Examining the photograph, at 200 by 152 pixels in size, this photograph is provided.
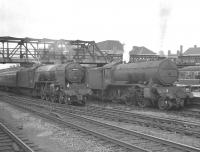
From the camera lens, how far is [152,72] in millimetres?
17594

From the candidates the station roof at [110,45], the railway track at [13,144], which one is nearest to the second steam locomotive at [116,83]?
the railway track at [13,144]

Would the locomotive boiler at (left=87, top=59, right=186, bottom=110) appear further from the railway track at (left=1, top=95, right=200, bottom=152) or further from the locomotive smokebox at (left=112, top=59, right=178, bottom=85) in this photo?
the railway track at (left=1, top=95, right=200, bottom=152)

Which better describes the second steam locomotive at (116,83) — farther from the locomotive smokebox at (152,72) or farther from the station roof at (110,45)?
the station roof at (110,45)

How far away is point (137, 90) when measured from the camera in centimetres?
1847

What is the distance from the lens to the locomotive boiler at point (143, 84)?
54.5 feet

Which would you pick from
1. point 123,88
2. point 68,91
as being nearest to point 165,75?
point 123,88

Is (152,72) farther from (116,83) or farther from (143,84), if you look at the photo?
(116,83)

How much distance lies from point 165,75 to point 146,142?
9682mm

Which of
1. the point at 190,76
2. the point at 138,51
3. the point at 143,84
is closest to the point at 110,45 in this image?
the point at 138,51

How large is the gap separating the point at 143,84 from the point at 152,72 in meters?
1.11

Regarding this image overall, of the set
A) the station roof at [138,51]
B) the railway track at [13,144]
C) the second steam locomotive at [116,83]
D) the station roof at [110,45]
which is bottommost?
the railway track at [13,144]

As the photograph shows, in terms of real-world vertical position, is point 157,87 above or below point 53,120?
above

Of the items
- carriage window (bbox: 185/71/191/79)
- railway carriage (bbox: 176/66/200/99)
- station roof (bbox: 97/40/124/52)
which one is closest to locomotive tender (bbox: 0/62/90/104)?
railway carriage (bbox: 176/66/200/99)

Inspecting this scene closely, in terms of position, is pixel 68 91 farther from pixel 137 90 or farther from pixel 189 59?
pixel 189 59
